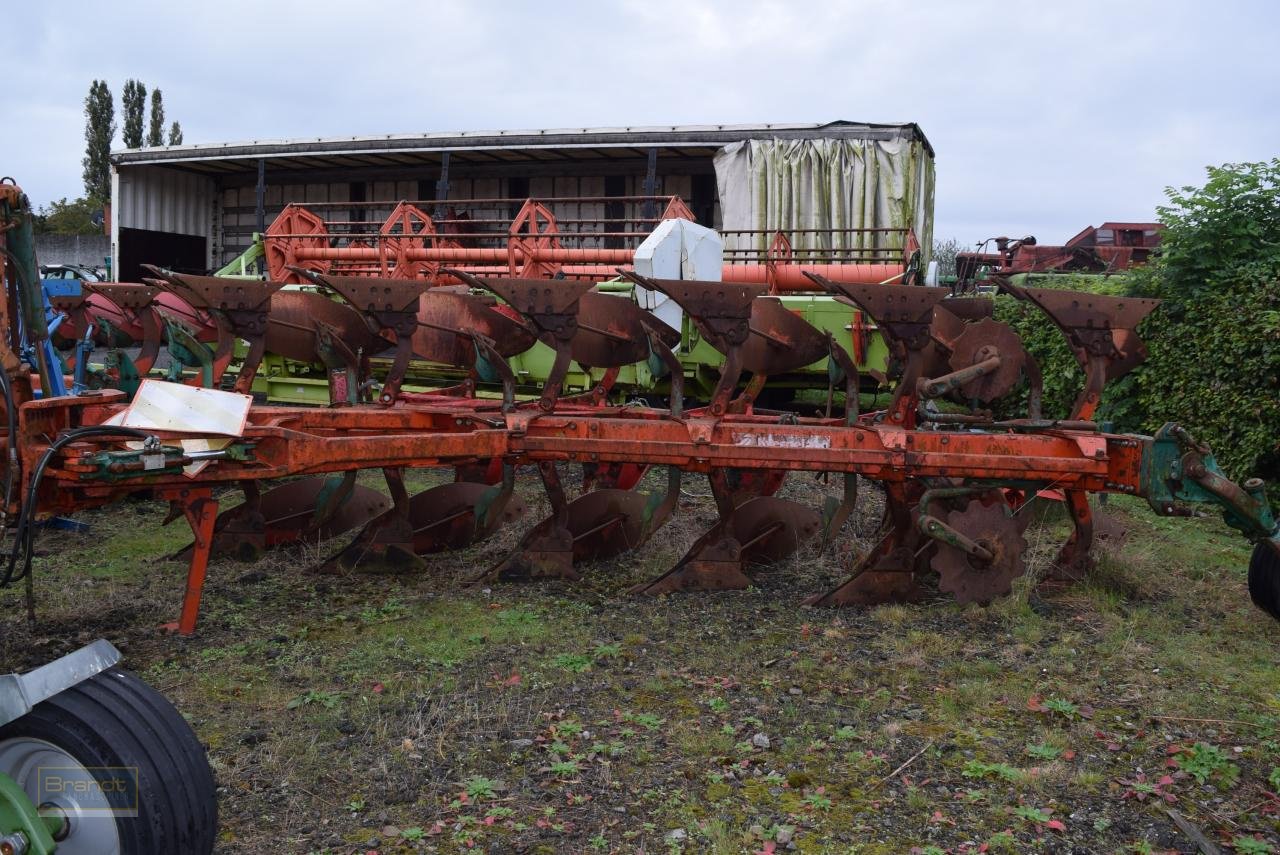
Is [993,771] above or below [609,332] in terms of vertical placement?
below

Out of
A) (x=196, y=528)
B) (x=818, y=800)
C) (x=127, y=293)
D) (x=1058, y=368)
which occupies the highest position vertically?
(x=127, y=293)

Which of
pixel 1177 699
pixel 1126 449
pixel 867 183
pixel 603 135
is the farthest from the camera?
pixel 603 135

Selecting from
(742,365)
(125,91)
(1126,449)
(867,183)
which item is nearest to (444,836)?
(742,365)

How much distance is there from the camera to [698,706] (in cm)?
353

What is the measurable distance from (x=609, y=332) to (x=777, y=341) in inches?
32.8

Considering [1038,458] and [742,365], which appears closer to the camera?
[1038,458]

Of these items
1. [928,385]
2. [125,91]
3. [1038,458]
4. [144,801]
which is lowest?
[144,801]

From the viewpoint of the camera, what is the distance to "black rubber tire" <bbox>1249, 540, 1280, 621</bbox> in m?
4.41

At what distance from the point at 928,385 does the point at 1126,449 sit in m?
0.87

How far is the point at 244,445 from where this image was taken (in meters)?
3.77

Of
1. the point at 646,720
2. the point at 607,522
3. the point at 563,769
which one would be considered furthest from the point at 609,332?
the point at 563,769

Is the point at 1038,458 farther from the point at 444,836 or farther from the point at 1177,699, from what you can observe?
the point at 444,836

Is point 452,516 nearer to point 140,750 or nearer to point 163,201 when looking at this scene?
point 140,750

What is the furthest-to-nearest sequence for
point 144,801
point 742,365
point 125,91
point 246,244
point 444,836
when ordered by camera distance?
1. point 125,91
2. point 246,244
3. point 742,365
4. point 444,836
5. point 144,801
